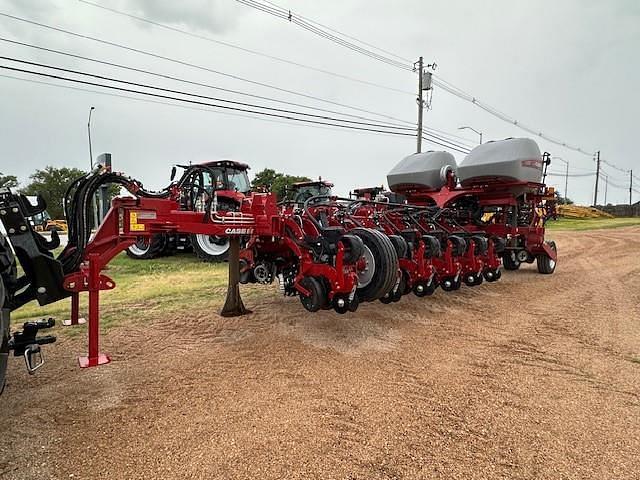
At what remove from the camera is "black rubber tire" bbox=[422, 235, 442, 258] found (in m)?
5.89

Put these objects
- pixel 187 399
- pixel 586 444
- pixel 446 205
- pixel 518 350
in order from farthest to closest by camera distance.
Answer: pixel 446 205, pixel 518 350, pixel 187 399, pixel 586 444

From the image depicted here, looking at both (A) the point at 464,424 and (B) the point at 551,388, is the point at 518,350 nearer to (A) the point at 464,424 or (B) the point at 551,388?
(B) the point at 551,388

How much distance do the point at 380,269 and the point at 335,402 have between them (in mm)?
1683

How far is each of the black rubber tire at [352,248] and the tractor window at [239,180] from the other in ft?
20.7

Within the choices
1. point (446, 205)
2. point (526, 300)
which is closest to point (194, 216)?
point (526, 300)

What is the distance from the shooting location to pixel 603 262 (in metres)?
10.4

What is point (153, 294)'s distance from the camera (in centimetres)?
644

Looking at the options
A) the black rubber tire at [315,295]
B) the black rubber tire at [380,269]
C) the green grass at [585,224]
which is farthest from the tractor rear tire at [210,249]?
the green grass at [585,224]

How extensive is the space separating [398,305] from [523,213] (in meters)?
4.35

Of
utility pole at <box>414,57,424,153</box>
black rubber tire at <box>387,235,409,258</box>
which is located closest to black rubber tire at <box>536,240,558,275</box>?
black rubber tire at <box>387,235,409,258</box>

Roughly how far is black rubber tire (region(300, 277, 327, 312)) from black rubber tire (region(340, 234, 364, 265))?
363mm

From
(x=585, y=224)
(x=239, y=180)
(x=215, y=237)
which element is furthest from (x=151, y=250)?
(x=585, y=224)

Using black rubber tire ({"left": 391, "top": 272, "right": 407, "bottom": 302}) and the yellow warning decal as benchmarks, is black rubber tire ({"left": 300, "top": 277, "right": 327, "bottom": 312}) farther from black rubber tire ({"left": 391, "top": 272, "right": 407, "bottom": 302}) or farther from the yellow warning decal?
the yellow warning decal

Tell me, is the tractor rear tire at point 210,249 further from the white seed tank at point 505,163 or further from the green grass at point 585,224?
the green grass at point 585,224
